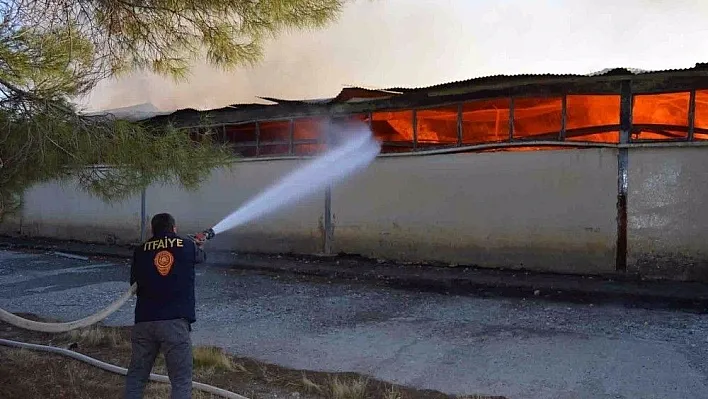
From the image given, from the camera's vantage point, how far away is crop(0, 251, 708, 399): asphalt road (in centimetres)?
465

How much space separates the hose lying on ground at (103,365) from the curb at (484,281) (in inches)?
198

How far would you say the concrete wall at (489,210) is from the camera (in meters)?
8.93

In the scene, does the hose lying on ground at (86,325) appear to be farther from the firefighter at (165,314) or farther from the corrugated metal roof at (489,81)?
the corrugated metal roof at (489,81)

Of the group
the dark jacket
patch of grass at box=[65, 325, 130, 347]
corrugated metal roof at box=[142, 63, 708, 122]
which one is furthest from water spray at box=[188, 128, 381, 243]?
the dark jacket

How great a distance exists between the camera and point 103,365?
191 inches

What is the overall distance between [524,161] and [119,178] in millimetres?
6692

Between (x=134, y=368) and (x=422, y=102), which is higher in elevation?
(x=422, y=102)

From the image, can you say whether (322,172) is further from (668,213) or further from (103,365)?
(103,365)

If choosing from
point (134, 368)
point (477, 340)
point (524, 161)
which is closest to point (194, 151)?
point (134, 368)

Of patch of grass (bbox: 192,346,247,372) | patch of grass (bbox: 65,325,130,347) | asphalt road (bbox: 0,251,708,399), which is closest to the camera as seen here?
asphalt road (bbox: 0,251,708,399)

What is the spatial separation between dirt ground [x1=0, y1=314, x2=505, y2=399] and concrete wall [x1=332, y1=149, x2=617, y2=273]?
5.45m

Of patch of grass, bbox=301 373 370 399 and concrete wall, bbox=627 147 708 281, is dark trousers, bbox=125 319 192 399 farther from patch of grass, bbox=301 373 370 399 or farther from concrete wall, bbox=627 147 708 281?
concrete wall, bbox=627 147 708 281

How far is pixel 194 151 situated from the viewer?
484 cm

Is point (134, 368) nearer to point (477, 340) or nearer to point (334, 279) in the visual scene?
point (477, 340)
